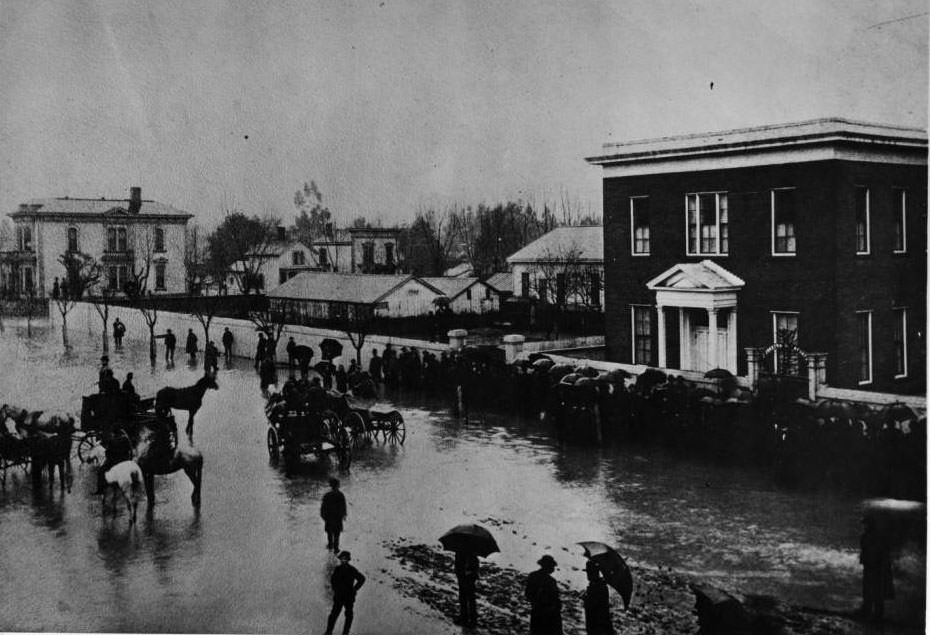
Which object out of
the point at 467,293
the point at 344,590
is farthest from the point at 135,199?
the point at 344,590

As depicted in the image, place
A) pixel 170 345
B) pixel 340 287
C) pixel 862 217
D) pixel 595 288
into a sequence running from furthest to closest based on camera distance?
pixel 170 345, pixel 340 287, pixel 595 288, pixel 862 217

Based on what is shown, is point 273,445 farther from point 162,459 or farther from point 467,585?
point 467,585

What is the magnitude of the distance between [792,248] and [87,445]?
24.0 ft

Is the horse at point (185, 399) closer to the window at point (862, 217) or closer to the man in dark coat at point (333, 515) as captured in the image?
the man in dark coat at point (333, 515)

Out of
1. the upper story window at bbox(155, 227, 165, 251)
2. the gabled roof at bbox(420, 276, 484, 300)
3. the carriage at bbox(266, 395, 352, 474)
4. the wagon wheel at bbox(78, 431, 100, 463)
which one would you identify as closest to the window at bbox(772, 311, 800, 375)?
the gabled roof at bbox(420, 276, 484, 300)

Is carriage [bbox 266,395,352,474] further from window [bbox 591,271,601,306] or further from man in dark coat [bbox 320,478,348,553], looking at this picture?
window [bbox 591,271,601,306]

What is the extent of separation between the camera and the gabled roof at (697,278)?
740 centimetres

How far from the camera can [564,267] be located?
852 centimetres

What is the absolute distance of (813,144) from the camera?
7.01m

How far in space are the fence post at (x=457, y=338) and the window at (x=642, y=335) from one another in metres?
2.46

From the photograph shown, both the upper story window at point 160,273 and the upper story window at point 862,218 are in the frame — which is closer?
the upper story window at point 862,218

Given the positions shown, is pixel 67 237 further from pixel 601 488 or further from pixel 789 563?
pixel 789 563

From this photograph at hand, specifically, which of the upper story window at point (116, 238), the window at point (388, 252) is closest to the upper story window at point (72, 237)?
the upper story window at point (116, 238)

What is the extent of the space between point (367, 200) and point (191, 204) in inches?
72.4
